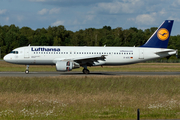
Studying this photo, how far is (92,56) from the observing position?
120 feet

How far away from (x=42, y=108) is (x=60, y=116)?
6.47ft

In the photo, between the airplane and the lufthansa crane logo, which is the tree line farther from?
the airplane

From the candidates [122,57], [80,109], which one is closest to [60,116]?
[80,109]

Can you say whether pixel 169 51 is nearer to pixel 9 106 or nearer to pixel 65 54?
pixel 65 54

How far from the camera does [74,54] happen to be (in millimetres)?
37844

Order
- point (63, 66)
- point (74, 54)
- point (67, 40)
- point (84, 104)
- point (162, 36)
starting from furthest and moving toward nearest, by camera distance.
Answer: point (67, 40) < point (162, 36) < point (74, 54) < point (63, 66) < point (84, 104)

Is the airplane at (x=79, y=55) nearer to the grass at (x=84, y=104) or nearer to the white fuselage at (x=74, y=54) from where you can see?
the white fuselage at (x=74, y=54)

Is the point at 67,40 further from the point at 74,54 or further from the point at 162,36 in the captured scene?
the point at 74,54

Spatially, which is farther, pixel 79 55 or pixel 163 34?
pixel 163 34

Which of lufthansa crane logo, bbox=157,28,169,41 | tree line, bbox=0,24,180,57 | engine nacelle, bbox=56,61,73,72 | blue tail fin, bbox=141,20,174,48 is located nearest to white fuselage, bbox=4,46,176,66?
blue tail fin, bbox=141,20,174,48

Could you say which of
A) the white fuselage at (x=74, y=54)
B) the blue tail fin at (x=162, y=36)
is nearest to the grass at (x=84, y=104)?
the white fuselage at (x=74, y=54)

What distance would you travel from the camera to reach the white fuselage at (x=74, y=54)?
1462 inches

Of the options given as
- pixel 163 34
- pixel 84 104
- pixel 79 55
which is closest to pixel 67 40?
pixel 163 34

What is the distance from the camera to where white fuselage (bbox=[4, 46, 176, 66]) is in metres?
37.1
